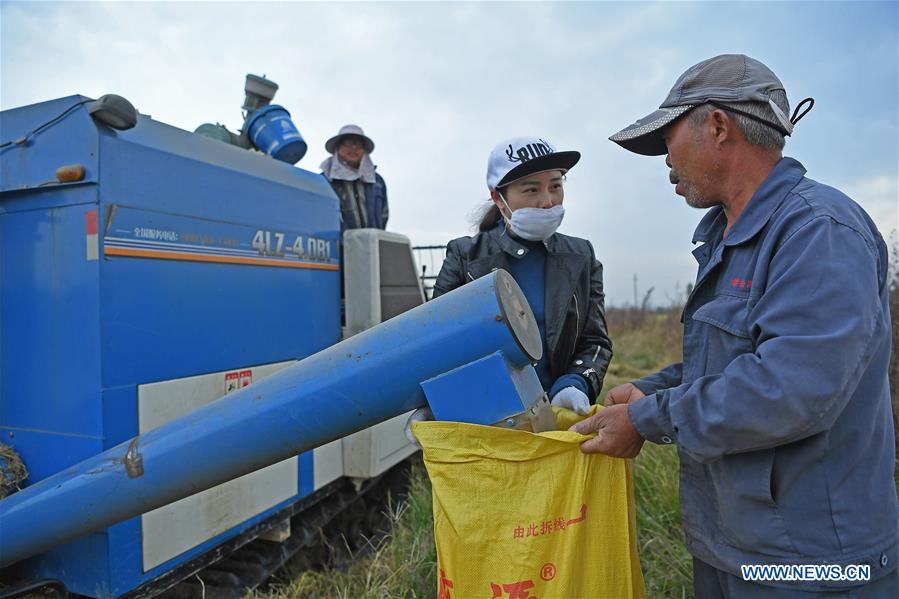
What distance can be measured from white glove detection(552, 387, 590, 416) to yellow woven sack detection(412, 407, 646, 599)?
0.97 feet

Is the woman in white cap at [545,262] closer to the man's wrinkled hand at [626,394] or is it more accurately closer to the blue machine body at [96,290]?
the man's wrinkled hand at [626,394]

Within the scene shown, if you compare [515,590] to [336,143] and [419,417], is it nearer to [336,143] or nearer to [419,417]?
[419,417]

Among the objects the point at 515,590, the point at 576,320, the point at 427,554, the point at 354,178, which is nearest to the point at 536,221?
the point at 576,320

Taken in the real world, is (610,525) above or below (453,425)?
below

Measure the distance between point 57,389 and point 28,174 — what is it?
881 millimetres

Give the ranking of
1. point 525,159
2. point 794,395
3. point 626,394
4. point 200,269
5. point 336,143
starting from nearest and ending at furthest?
point 794,395 < point 626,394 < point 525,159 < point 200,269 < point 336,143

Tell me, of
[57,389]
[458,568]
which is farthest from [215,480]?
[57,389]

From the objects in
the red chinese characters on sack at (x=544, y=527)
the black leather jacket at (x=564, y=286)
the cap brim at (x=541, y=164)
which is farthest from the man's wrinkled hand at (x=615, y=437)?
the cap brim at (x=541, y=164)

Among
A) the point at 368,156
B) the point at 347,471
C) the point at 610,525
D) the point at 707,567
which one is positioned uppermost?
the point at 368,156

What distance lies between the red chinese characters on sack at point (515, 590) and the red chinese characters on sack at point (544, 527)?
0.37 ft

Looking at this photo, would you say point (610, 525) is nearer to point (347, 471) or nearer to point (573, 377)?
point (573, 377)

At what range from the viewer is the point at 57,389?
7.83ft

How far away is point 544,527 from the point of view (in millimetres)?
1502

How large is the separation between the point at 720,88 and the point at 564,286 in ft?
2.83
